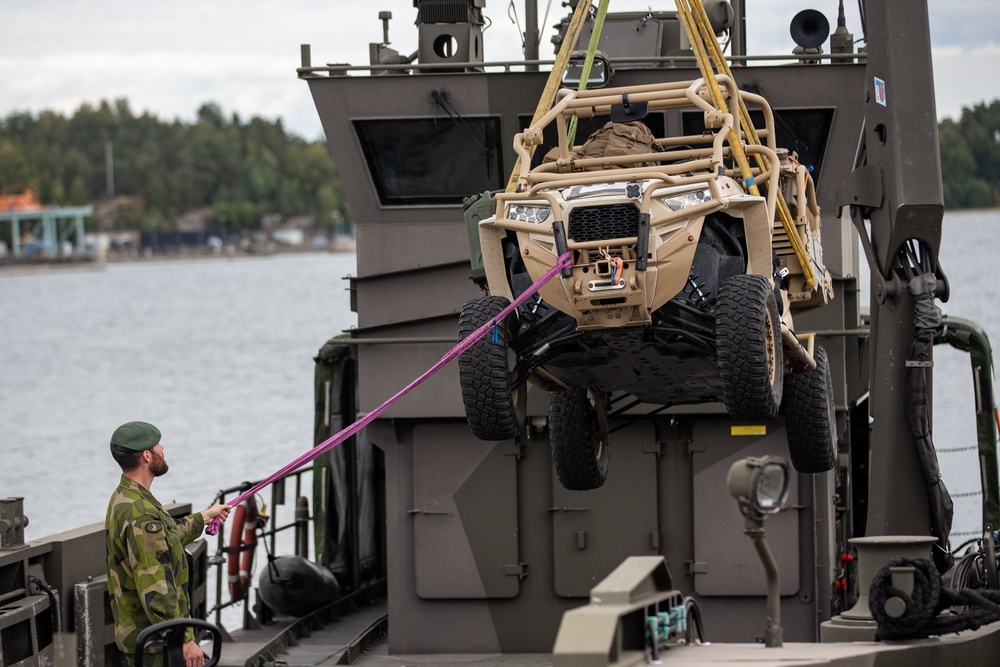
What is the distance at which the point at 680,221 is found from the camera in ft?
26.8

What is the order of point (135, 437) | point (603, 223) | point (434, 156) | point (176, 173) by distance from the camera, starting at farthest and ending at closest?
point (176, 173) < point (434, 156) < point (603, 223) < point (135, 437)

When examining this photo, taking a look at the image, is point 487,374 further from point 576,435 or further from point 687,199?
point 576,435

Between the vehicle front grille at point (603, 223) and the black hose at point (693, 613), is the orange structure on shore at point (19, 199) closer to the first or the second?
the vehicle front grille at point (603, 223)

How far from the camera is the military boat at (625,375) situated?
8.23 m

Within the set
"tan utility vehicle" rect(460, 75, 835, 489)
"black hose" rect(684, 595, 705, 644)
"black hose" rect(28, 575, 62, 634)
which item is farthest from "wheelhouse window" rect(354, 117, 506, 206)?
"black hose" rect(684, 595, 705, 644)

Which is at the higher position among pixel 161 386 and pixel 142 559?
pixel 142 559

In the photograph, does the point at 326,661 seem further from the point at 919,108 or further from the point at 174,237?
the point at 174,237

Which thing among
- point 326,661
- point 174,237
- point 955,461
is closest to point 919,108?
point 326,661

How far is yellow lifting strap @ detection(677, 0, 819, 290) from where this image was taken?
348 inches

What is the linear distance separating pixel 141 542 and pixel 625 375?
2750 mm

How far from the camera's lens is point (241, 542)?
14516mm

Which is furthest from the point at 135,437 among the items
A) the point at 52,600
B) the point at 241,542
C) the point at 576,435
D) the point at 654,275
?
the point at 241,542

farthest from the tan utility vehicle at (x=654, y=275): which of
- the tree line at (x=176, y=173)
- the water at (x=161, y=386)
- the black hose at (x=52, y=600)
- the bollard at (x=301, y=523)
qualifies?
the tree line at (x=176, y=173)

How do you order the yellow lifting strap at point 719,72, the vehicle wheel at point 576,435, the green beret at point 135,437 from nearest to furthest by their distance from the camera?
the green beret at point 135,437, the yellow lifting strap at point 719,72, the vehicle wheel at point 576,435
